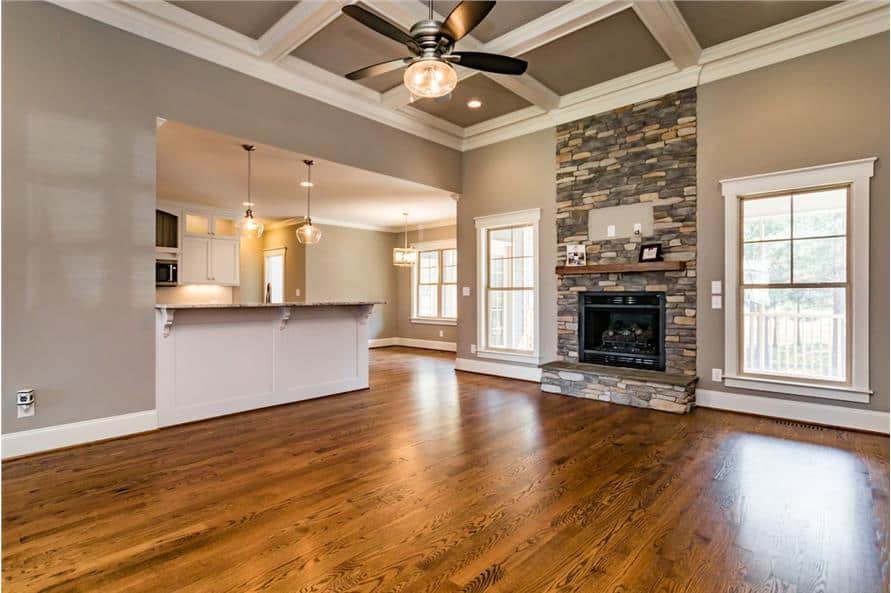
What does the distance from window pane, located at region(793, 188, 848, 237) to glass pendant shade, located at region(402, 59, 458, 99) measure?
3547 mm

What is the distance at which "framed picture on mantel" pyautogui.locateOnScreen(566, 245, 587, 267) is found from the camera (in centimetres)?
558

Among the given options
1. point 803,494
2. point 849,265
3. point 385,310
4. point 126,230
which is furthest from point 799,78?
point 385,310

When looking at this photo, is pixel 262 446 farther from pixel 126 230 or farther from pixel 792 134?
pixel 792 134

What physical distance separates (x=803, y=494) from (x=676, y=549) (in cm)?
117

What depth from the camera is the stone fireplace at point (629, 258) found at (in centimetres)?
480

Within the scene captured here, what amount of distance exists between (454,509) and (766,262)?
3.90m

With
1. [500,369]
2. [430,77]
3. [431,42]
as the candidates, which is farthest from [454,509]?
[500,369]

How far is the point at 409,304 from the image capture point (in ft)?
34.8

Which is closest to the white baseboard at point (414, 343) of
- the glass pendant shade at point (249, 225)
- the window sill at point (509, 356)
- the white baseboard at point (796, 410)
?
the window sill at point (509, 356)

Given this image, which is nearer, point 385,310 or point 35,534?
point 35,534

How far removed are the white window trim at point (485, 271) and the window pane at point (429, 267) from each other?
11.5ft

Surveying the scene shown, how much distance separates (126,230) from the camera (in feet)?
11.9

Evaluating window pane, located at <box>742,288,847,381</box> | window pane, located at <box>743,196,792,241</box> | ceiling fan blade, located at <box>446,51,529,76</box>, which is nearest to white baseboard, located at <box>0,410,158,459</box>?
ceiling fan blade, located at <box>446,51,529,76</box>

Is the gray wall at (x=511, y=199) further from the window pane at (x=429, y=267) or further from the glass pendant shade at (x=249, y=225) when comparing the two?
the window pane at (x=429, y=267)
